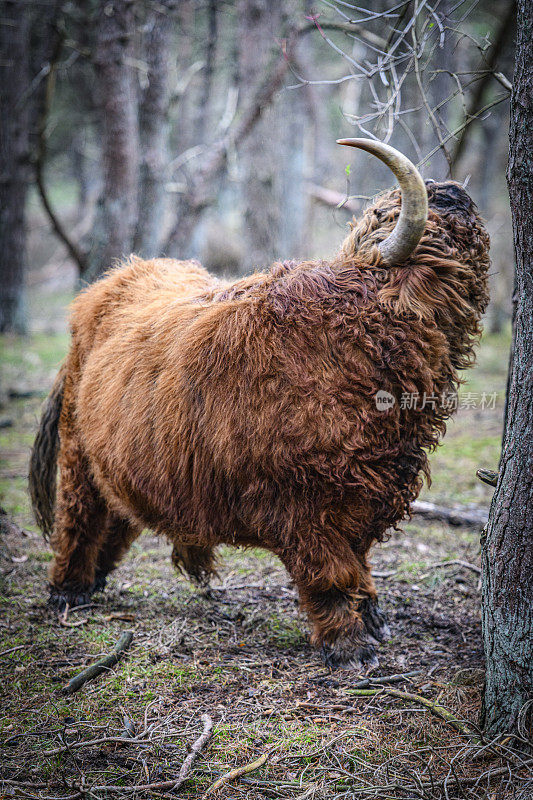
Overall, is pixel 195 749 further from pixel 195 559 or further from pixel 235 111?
pixel 235 111

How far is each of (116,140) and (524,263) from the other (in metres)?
5.53

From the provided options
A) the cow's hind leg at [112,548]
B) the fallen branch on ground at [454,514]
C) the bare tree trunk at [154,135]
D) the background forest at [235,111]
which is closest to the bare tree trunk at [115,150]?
the background forest at [235,111]

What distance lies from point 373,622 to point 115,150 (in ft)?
18.5

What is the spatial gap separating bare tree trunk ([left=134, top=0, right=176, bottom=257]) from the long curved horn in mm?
5268

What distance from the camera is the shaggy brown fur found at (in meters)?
2.75

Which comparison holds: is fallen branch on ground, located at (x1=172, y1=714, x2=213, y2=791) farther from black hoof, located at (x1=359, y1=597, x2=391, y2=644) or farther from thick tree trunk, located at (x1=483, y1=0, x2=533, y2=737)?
thick tree trunk, located at (x1=483, y1=0, x2=533, y2=737)

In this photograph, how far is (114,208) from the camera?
663cm

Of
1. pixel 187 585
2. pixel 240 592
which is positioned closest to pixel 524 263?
pixel 240 592

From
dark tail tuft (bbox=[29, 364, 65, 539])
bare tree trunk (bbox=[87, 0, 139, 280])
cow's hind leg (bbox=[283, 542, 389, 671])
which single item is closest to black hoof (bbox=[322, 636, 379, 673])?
cow's hind leg (bbox=[283, 542, 389, 671])

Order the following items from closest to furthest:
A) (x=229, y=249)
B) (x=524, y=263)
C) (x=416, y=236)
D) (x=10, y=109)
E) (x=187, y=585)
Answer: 1. (x=524, y=263)
2. (x=416, y=236)
3. (x=187, y=585)
4. (x=10, y=109)
5. (x=229, y=249)

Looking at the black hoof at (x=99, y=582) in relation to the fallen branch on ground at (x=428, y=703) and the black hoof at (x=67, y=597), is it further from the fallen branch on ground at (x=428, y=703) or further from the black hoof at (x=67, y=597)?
the fallen branch on ground at (x=428, y=703)

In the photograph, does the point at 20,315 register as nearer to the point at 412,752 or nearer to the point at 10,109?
the point at 10,109

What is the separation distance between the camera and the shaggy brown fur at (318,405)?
275 centimetres

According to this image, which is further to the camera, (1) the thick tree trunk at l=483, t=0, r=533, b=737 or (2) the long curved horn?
(2) the long curved horn
